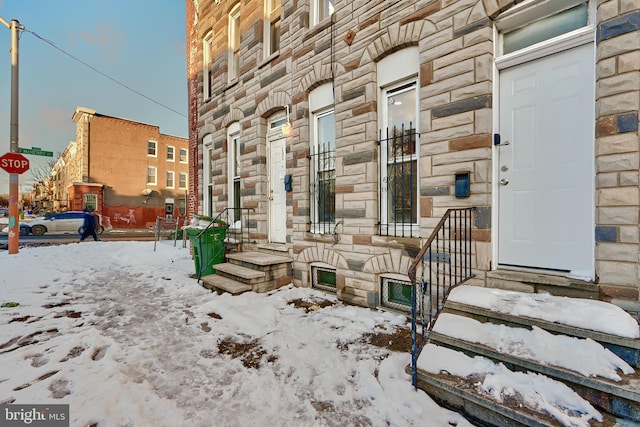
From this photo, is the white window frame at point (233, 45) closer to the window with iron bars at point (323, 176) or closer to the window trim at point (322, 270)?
the window with iron bars at point (323, 176)

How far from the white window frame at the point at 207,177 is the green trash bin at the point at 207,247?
2.54 metres

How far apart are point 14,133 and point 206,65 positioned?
6347 millimetres

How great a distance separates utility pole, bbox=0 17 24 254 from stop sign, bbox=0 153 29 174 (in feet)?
0.85

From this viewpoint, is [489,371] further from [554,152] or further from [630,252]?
[554,152]

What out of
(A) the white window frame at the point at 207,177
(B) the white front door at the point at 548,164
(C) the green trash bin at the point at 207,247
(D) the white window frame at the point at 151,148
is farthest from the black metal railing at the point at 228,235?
(D) the white window frame at the point at 151,148

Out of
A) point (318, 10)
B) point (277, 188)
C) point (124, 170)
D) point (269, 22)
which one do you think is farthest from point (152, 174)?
point (318, 10)

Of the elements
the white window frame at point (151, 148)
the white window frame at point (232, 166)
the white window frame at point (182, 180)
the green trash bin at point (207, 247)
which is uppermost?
the white window frame at point (151, 148)

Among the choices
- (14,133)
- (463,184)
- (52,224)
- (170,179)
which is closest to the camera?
(463,184)

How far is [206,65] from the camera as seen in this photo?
888 centimetres

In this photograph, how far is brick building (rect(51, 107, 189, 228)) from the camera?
24.6m

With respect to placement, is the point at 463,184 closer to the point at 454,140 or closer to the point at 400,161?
the point at 454,140

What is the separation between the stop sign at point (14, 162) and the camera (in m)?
8.58

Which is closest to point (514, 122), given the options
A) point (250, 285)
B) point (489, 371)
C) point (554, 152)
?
point (554, 152)

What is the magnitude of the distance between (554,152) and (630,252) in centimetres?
109
